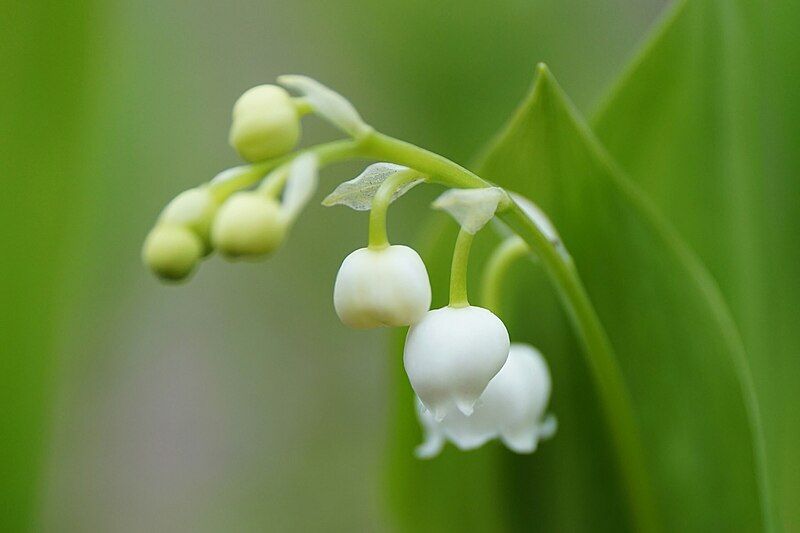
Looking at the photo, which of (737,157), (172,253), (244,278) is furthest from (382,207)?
(244,278)

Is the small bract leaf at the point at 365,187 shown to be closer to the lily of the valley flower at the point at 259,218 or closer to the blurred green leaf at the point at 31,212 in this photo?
the lily of the valley flower at the point at 259,218

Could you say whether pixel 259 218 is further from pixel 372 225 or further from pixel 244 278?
pixel 244 278

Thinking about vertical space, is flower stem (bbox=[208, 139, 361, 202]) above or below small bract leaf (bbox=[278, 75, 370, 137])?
A: below

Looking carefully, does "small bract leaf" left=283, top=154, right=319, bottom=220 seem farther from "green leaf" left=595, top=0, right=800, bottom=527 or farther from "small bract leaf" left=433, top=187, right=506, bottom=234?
"green leaf" left=595, top=0, right=800, bottom=527

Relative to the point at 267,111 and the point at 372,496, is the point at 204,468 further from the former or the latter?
the point at 267,111

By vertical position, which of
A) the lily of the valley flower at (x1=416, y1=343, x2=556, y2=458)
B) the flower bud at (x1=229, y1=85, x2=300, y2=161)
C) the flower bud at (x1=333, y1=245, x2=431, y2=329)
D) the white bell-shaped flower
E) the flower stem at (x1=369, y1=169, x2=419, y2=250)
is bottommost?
the lily of the valley flower at (x1=416, y1=343, x2=556, y2=458)

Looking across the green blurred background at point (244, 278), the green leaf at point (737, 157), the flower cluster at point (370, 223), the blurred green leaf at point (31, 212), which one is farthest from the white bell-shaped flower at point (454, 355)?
the green blurred background at point (244, 278)

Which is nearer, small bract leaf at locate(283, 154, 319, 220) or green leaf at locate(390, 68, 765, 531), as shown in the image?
small bract leaf at locate(283, 154, 319, 220)

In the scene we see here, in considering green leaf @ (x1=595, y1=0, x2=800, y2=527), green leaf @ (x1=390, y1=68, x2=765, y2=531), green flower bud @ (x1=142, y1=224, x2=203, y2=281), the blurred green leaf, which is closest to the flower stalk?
green flower bud @ (x1=142, y1=224, x2=203, y2=281)
